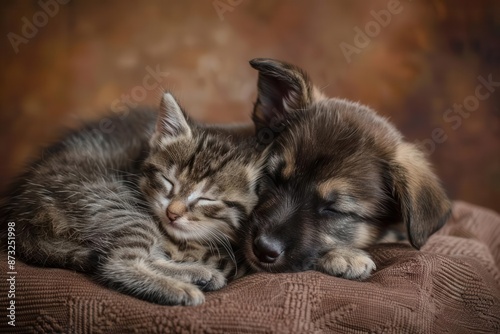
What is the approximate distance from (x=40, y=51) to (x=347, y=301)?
341cm

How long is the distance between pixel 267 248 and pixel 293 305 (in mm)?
321

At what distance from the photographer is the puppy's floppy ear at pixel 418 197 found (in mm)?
2312

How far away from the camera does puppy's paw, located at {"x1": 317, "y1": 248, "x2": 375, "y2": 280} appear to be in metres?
2.18

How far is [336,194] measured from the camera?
2303 millimetres

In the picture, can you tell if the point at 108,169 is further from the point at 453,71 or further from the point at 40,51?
the point at 453,71

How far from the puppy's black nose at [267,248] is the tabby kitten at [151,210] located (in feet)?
0.59

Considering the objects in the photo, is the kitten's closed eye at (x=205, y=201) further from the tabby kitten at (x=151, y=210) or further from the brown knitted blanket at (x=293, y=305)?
the brown knitted blanket at (x=293, y=305)


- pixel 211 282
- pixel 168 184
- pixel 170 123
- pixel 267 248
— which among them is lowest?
pixel 211 282

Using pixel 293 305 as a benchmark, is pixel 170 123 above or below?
above

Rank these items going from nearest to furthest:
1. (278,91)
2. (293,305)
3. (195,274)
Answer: (293,305) < (195,274) < (278,91)

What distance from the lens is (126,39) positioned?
4398mm

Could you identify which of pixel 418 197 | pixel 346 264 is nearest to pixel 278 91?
pixel 418 197

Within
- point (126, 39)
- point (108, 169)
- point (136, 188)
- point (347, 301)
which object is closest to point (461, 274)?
point (347, 301)

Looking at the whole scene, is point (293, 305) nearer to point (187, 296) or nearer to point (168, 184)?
point (187, 296)
